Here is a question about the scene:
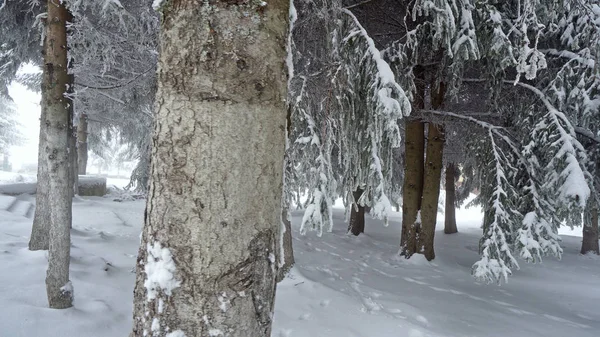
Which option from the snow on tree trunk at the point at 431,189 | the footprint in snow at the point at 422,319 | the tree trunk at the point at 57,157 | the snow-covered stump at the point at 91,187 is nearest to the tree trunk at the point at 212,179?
the tree trunk at the point at 57,157

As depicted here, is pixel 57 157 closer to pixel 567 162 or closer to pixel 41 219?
pixel 41 219

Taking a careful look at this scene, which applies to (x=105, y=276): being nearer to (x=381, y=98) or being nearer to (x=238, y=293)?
(x=381, y=98)

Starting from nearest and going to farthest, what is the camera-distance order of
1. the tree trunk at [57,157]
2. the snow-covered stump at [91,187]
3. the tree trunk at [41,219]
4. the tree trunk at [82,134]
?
the tree trunk at [57,157] → the tree trunk at [41,219] → the tree trunk at [82,134] → the snow-covered stump at [91,187]

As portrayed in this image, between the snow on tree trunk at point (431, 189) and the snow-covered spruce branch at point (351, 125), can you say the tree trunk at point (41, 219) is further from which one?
the snow on tree trunk at point (431, 189)

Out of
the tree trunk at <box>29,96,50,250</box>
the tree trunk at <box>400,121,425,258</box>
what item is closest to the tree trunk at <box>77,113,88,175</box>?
→ the tree trunk at <box>29,96,50,250</box>

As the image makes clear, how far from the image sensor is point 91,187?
47.4 feet

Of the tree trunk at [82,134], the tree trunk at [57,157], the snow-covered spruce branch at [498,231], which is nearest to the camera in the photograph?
the tree trunk at [57,157]

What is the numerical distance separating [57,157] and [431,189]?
22.9 feet

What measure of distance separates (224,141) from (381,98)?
9.62 ft

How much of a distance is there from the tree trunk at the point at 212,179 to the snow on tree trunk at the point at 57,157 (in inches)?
114

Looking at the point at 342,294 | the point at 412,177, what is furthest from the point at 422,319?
the point at 412,177

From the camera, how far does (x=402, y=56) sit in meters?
6.00

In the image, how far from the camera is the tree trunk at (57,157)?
341 cm

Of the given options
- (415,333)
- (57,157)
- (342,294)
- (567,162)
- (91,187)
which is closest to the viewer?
(57,157)
